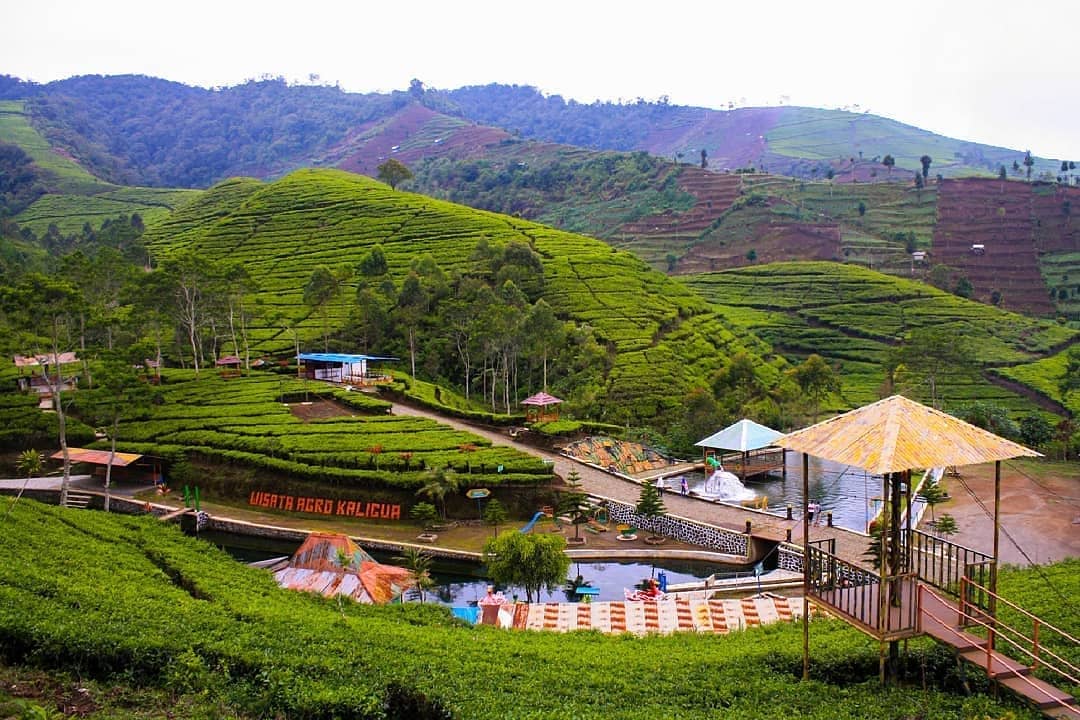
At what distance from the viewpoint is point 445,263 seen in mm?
58312

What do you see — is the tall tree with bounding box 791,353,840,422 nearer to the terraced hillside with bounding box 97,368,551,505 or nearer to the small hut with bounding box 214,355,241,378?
the terraced hillside with bounding box 97,368,551,505

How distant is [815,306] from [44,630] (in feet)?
209

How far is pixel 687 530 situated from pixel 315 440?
49.8 ft

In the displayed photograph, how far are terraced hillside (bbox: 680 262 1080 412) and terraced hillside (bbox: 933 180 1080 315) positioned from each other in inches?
532

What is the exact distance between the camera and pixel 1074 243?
8225 cm

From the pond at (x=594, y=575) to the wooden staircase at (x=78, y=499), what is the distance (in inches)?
337

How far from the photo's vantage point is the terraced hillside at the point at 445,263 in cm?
4553

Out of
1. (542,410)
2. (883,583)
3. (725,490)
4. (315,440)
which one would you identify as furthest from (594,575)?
(542,410)

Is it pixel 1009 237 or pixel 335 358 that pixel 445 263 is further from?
pixel 1009 237

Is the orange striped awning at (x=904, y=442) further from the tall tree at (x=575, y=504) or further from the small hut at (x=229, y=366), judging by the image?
the small hut at (x=229, y=366)

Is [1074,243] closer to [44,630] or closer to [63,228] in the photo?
[44,630]

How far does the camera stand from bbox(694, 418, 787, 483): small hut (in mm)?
31125

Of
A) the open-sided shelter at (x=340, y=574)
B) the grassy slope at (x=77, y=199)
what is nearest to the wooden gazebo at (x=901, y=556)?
the open-sided shelter at (x=340, y=574)

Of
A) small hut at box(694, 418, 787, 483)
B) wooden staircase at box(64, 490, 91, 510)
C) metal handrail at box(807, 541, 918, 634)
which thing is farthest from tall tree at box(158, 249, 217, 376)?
metal handrail at box(807, 541, 918, 634)
